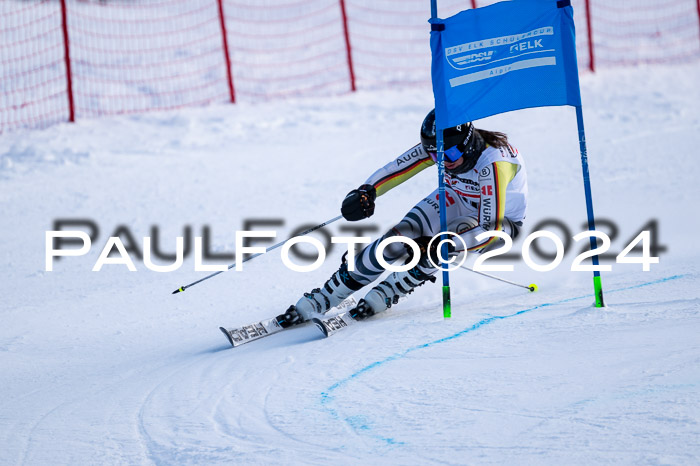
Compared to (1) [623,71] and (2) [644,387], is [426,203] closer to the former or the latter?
(2) [644,387]

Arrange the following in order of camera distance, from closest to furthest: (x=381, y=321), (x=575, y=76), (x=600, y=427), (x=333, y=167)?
1. (x=600, y=427)
2. (x=575, y=76)
3. (x=381, y=321)
4. (x=333, y=167)

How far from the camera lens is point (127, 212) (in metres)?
8.20

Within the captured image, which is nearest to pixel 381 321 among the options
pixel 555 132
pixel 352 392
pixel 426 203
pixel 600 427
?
pixel 426 203

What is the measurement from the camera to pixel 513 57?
171 inches

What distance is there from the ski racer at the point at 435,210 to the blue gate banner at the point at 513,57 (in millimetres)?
359

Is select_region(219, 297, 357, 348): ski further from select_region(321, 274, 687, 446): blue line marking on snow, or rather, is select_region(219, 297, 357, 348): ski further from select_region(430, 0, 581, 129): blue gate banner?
select_region(430, 0, 581, 129): blue gate banner

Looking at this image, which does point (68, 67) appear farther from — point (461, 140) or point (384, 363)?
point (384, 363)

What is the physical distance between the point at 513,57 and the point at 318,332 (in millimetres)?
1840

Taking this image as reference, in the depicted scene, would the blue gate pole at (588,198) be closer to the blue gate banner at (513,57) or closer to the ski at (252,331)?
the blue gate banner at (513,57)

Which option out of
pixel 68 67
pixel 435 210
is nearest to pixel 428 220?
pixel 435 210

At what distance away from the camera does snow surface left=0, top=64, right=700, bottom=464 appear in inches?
124

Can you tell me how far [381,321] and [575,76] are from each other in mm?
1722

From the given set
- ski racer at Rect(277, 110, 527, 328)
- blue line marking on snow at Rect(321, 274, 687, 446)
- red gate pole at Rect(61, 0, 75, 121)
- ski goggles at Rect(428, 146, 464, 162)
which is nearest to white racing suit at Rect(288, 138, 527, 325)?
ski racer at Rect(277, 110, 527, 328)

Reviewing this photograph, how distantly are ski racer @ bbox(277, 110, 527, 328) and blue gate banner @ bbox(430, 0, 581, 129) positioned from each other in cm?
36
